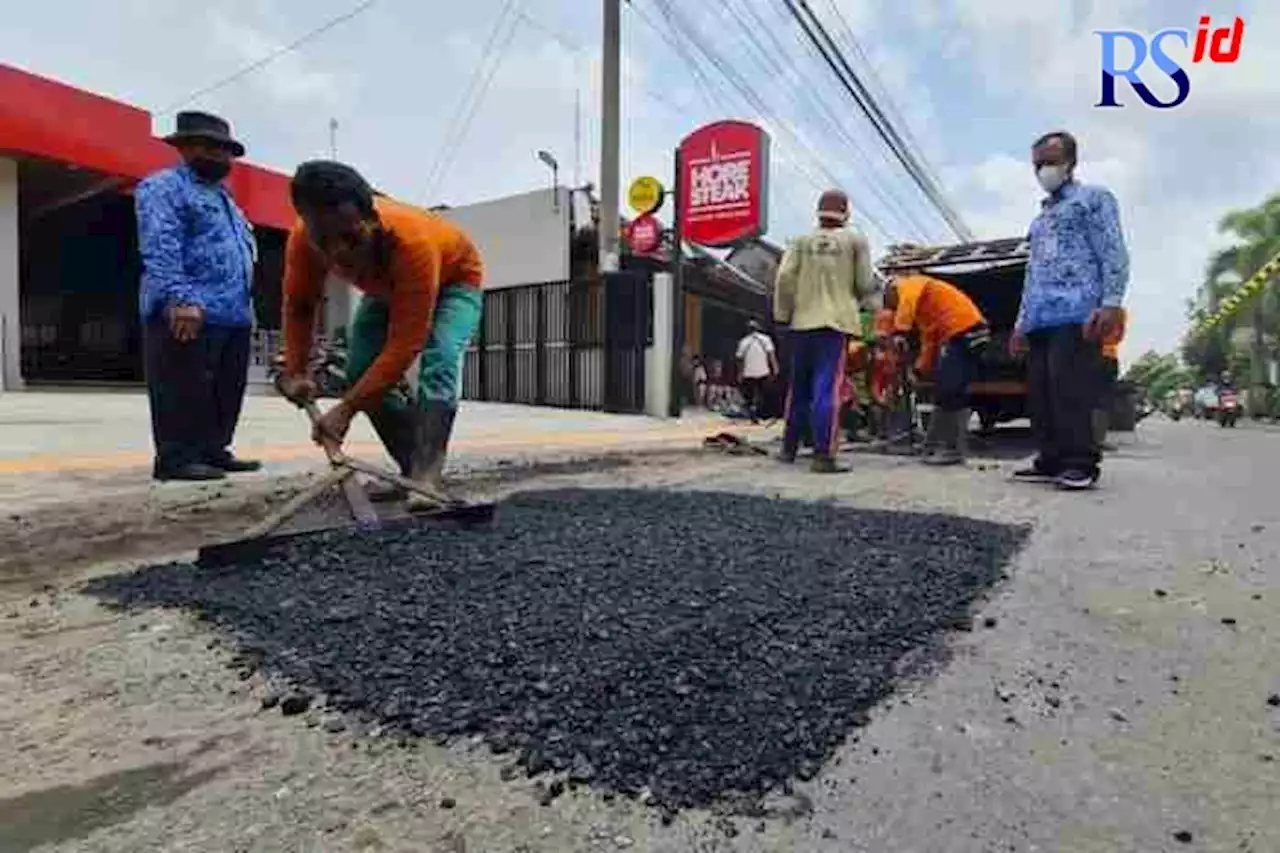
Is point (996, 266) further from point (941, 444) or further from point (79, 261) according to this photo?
point (79, 261)

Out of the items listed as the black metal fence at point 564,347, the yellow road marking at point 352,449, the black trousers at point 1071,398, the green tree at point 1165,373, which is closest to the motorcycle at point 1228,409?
the black metal fence at point 564,347

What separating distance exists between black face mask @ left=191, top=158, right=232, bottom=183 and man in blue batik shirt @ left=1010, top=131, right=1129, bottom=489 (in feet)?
13.8

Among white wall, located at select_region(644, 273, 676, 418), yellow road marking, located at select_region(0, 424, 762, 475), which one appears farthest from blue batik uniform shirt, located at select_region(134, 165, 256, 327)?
white wall, located at select_region(644, 273, 676, 418)

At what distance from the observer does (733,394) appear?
1797 centimetres

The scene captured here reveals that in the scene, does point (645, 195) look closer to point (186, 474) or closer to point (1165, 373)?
point (186, 474)

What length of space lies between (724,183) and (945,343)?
32.9 feet

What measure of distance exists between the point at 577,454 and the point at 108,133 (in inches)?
431

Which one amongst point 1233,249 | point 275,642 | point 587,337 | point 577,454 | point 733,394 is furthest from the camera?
point 1233,249

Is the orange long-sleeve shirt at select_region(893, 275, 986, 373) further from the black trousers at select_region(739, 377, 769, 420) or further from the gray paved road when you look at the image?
the black trousers at select_region(739, 377, 769, 420)

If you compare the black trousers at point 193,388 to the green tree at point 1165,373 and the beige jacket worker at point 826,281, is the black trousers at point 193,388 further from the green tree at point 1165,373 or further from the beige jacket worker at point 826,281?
the green tree at point 1165,373

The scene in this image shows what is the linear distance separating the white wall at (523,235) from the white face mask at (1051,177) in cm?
1219

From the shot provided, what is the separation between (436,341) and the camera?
359cm

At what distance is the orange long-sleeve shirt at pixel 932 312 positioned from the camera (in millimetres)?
6809

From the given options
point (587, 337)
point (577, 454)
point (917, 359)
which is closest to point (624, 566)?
point (577, 454)
